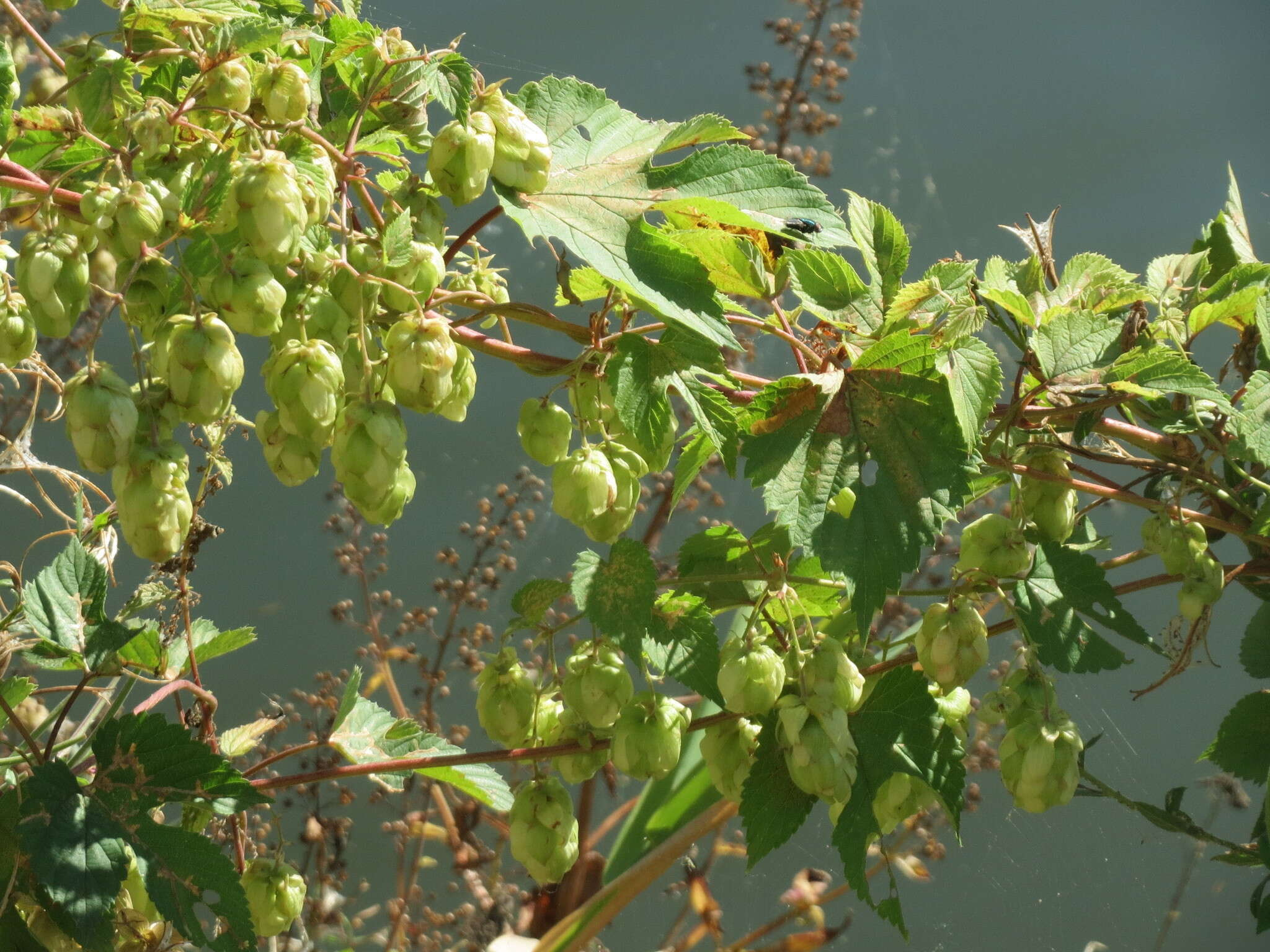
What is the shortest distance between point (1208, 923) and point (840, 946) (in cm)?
54

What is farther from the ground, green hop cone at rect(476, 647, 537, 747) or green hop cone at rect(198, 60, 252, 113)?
green hop cone at rect(198, 60, 252, 113)

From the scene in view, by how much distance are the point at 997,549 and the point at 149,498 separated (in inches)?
15.6

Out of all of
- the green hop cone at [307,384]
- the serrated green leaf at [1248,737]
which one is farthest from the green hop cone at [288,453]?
the serrated green leaf at [1248,737]

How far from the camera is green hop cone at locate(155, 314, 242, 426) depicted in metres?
0.38

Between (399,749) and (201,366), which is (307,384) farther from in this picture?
(399,749)

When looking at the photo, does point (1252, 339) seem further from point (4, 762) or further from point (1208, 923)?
point (1208, 923)

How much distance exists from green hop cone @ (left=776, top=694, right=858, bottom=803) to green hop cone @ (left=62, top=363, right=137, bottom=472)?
0.30 meters

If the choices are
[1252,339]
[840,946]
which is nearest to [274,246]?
[1252,339]

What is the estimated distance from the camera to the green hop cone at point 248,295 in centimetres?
39

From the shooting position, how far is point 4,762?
593 millimetres

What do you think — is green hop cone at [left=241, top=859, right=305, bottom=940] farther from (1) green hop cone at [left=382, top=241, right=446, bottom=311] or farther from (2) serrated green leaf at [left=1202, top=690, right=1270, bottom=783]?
(2) serrated green leaf at [left=1202, top=690, right=1270, bottom=783]

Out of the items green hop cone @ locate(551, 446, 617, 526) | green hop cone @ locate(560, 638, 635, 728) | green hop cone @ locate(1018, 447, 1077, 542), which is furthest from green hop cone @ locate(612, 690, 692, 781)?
green hop cone @ locate(1018, 447, 1077, 542)

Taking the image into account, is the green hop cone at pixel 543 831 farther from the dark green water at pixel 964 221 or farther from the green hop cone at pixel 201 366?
the dark green water at pixel 964 221

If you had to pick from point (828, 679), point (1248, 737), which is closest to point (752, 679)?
point (828, 679)
